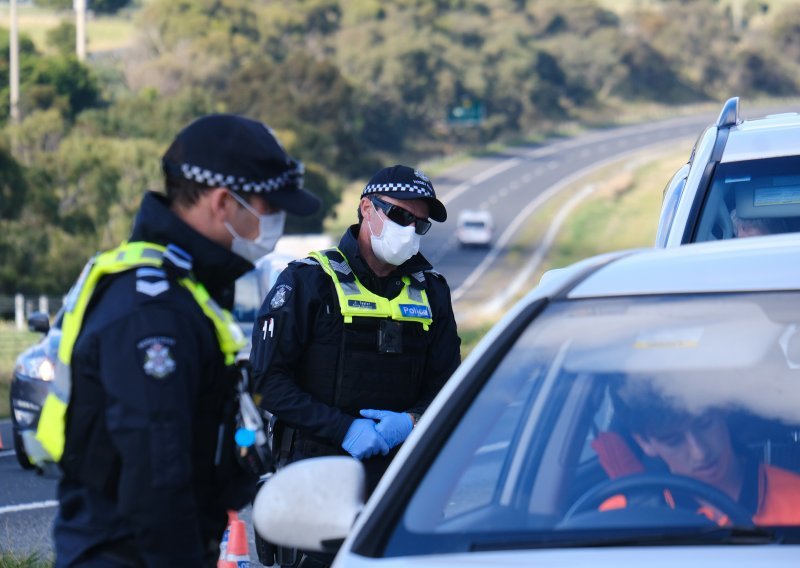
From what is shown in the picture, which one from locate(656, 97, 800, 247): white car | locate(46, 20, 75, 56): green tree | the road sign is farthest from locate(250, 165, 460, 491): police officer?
the road sign

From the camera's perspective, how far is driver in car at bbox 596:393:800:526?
3189 millimetres

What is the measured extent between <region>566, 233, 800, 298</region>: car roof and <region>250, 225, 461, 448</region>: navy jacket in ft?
5.59

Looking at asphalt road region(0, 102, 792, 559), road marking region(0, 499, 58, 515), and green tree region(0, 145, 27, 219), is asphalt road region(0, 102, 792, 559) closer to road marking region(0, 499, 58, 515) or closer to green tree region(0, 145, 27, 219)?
green tree region(0, 145, 27, 219)

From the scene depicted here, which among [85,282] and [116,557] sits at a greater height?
[85,282]

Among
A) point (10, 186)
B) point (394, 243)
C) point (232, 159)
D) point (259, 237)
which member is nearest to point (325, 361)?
point (394, 243)

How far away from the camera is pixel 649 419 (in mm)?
3260

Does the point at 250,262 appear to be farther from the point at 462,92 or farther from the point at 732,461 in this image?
the point at 462,92

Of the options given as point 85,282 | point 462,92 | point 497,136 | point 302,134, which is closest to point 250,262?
point 85,282

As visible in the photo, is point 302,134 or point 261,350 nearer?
point 261,350

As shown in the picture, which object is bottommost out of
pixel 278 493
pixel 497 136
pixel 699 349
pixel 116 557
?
pixel 497 136

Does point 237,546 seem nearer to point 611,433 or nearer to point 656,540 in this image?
point 611,433

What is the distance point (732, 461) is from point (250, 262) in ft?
3.61

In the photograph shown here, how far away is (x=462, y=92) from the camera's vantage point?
98.1 metres

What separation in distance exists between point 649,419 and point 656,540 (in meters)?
0.46
